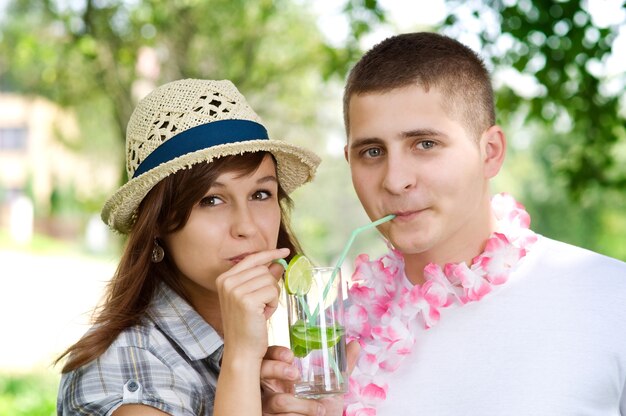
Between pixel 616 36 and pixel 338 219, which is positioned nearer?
pixel 616 36

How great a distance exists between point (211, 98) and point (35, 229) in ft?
114

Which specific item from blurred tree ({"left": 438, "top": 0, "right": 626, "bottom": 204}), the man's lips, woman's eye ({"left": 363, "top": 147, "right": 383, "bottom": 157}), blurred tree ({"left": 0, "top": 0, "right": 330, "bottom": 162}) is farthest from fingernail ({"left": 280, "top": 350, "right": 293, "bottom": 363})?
blurred tree ({"left": 0, "top": 0, "right": 330, "bottom": 162})

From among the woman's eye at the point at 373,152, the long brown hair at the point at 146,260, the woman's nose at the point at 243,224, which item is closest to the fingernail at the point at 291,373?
the woman's nose at the point at 243,224

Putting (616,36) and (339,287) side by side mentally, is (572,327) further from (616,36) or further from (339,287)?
(616,36)

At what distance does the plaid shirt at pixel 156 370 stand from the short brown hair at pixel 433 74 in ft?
2.78

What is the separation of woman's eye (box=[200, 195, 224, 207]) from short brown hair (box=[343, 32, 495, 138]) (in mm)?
480

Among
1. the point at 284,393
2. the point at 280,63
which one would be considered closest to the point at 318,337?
the point at 284,393

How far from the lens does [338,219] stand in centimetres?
2230

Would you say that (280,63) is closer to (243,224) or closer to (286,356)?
(243,224)

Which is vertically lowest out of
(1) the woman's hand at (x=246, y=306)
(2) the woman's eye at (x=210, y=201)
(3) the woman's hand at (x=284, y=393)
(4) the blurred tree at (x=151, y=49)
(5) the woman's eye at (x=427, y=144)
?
(3) the woman's hand at (x=284, y=393)

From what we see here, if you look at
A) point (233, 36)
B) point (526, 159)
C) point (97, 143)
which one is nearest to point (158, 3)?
point (233, 36)

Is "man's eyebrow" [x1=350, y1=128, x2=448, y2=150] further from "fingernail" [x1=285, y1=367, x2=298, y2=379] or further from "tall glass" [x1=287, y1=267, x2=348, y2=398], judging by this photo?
"fingernail" [x1=285, y1=367, x2=298, y2=379]

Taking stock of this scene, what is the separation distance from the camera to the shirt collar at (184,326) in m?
2.86

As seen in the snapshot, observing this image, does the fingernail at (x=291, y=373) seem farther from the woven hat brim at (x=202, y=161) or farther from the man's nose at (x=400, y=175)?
the woven hat brim at (x=202, y=161)
